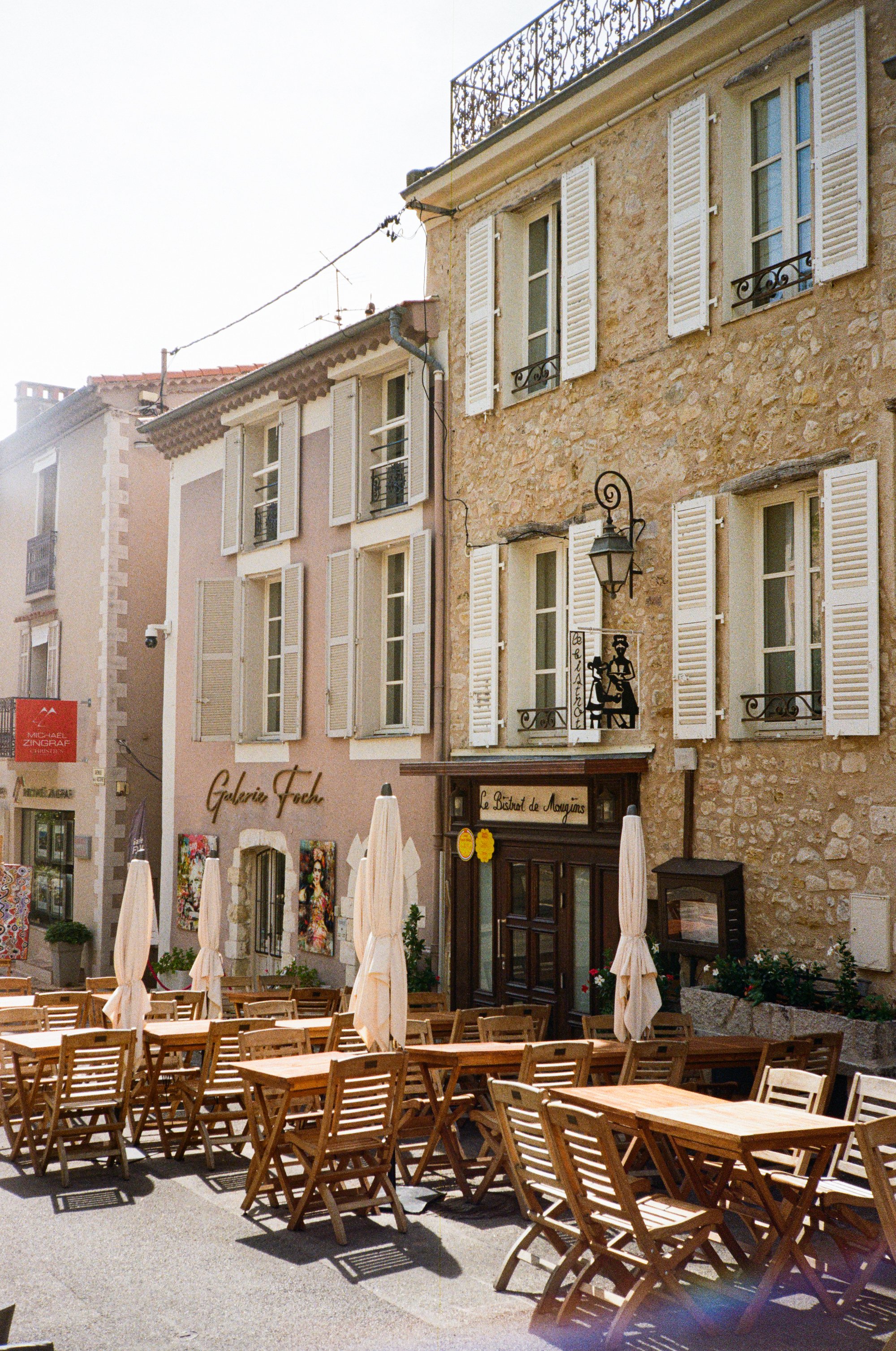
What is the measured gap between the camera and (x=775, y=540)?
31.2 ft

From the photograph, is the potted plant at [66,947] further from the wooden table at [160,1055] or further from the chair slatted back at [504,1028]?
the chair slatted back at [504,1028]

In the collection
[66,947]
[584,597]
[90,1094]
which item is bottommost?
[66,947]

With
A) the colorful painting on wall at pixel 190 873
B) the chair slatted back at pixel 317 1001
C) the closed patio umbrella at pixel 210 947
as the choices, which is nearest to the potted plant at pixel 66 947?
the colorful painting on wall at pixel 190 873

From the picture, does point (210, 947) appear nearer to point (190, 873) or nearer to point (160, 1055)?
point (160, 1055)

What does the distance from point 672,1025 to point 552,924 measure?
2321 mm

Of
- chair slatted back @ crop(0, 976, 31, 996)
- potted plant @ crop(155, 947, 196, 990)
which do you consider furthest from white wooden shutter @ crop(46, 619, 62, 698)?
chair slatted back @ crop(0, 976, 31, 996)

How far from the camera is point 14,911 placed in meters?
20.0

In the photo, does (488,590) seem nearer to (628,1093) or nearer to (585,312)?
(585,312)

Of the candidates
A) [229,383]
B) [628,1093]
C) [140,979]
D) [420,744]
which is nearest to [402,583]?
[420,744]

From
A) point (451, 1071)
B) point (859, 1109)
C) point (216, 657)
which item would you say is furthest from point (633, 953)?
point (216, 657)

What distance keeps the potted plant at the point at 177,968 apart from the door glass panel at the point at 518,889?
5.49 metres

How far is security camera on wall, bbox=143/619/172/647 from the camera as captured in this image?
17.0 metres

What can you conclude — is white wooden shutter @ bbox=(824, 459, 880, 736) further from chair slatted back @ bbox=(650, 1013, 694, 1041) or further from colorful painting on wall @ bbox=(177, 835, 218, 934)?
colorful painting on wall @ bbox=(177, 835, 218, 934)

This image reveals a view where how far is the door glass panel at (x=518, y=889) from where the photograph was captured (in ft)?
37.4
